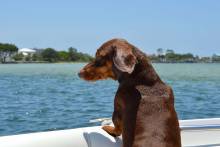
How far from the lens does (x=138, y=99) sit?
3.81 meters

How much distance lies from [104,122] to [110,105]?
10635mm

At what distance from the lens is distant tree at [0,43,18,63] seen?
132863mm

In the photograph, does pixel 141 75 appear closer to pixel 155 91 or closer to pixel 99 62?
pixel 155 91

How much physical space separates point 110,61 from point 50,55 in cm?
13710

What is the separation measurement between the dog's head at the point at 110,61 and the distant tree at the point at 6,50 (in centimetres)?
13016

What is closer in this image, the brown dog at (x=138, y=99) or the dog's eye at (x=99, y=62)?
the brown dog at (x=138, y=99)

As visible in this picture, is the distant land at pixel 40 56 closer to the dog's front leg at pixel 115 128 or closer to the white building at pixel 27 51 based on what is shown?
the white building at pixel 27 51

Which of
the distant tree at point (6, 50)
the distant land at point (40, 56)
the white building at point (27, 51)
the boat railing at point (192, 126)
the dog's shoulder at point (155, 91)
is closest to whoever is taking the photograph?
the dog's shoulder at point (155, 91)

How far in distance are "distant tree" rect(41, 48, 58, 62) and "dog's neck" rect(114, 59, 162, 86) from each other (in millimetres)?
136150

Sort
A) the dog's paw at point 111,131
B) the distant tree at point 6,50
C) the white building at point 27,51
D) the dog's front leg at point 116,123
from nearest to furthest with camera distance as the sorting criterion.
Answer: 1. the dog's front leg at point 116,123
2. the dog's paw at point 111,131
3. the distant tree at point 6,50
4. the white building at point 27,51

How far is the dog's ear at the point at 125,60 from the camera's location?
11.8ft

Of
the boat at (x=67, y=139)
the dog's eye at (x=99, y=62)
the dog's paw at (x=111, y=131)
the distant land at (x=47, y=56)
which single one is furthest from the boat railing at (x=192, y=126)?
the distant land at (x=47, y=56)

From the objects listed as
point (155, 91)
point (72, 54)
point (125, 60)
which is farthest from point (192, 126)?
point (72, 54)

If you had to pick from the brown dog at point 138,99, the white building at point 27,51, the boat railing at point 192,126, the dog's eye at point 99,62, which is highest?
the dog's eye at point 99,62
